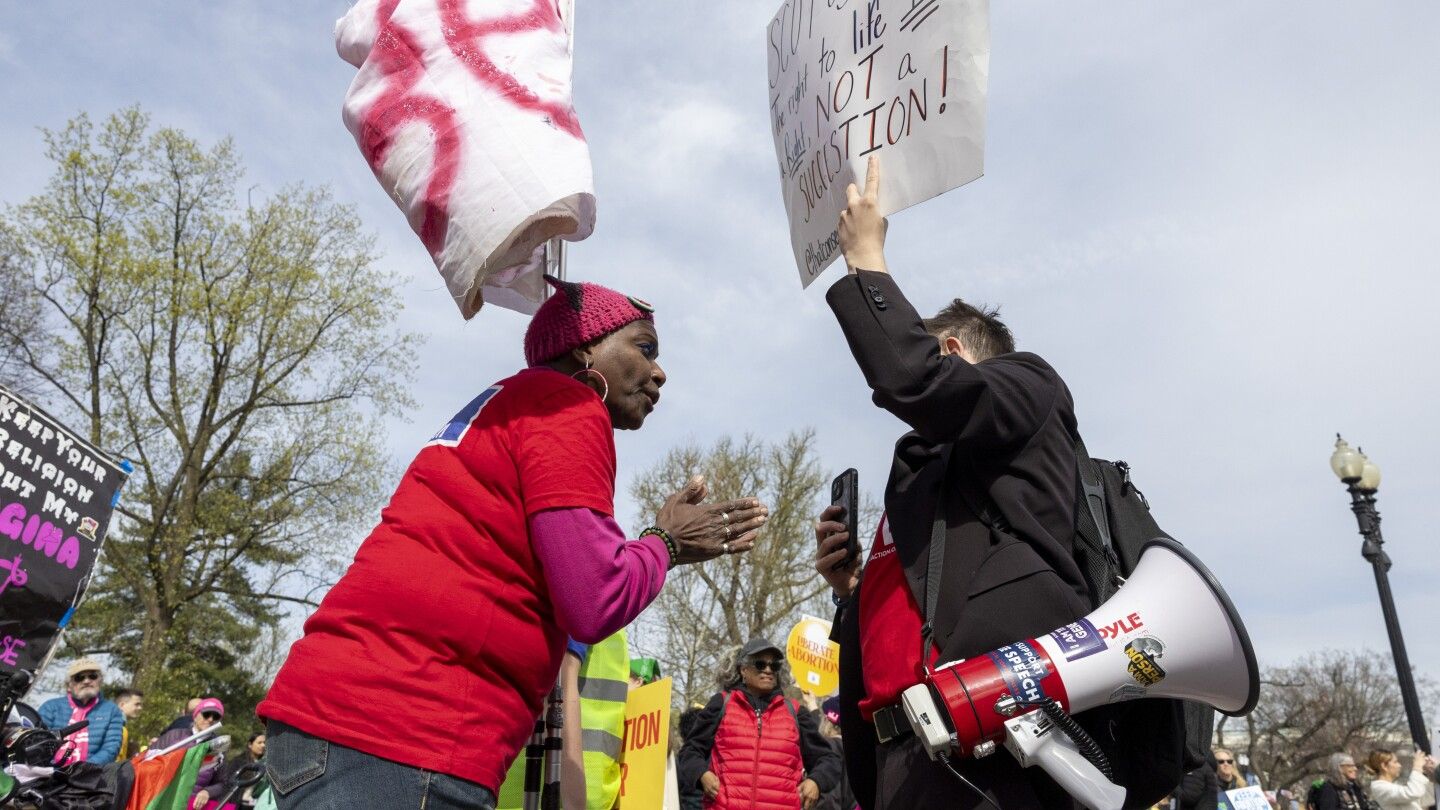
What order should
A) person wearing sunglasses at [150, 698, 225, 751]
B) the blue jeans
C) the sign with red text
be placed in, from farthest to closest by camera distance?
1. person wearing sunglasses at [150, 698, 225, 751]
2. the sign with red text
3. the blue jeans

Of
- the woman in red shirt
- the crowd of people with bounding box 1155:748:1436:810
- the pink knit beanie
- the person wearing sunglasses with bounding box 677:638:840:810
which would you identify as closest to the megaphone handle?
the woman in red shirt

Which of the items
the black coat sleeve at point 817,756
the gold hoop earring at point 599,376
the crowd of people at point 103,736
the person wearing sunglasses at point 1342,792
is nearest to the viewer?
the gold hoop earring at point 599,376

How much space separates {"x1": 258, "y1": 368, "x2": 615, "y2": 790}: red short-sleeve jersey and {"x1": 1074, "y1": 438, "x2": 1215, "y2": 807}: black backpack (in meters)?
1.04

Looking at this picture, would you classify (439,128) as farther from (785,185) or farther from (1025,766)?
(1025,766)

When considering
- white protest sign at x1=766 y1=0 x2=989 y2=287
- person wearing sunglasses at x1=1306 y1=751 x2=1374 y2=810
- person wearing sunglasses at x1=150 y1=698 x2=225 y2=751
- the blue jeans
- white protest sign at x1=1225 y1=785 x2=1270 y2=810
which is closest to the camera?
the blue jeans

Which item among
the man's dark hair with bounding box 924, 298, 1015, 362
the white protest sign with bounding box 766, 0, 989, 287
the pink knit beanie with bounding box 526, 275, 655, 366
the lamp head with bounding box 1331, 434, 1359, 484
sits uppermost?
the lamp head with bounding box 1331, 434, 1359, 484

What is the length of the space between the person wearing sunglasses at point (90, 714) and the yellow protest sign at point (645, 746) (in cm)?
639

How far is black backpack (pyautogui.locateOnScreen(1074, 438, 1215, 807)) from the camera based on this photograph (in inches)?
84.1

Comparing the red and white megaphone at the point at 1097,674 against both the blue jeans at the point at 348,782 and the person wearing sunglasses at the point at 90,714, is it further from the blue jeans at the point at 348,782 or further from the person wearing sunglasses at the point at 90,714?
the person wearing sunglasses at the point at 90,714

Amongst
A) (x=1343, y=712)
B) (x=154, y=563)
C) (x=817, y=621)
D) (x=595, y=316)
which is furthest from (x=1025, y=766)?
(x=1343, y=712)

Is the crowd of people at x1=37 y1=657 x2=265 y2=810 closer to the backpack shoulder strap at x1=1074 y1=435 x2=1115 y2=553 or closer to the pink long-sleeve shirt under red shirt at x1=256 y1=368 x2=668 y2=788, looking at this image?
the pink long-sleeve shirt under red shirt at x1=256 y1=368 x2=668 y2=788

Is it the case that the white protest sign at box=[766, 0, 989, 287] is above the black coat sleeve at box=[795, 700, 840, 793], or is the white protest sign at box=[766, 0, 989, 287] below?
above

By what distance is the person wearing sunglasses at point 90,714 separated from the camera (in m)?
9.32

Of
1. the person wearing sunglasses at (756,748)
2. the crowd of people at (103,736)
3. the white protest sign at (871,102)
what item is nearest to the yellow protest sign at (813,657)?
the person wearing sunglasses at (756,748)
